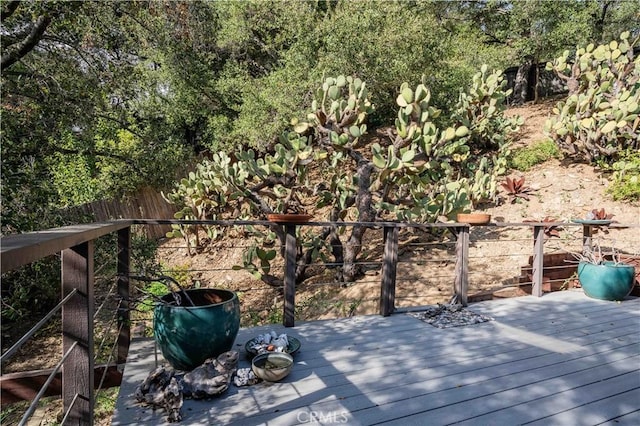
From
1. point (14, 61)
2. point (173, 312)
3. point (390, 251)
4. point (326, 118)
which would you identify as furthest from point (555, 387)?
point (14, 61)

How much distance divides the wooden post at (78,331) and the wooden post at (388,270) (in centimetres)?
245

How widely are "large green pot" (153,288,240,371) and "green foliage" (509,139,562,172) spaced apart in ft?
25.6

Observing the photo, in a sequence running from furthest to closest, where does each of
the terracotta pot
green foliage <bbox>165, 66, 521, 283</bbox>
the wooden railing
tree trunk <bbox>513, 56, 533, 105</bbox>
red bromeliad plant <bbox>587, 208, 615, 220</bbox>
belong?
tree trunk <bbox>513, 56, 533, 105</bbox>
red bromeliad plant <bbox>587, 208, 615, 220</bbox>
green foliage <bbox>165, 66, 521, 283</bbox>
the terracotta pot
the wooden railing

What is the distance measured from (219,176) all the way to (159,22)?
7.08 feet

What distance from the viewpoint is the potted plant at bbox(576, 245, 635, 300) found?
155 inches

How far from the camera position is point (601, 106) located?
6.62 metres

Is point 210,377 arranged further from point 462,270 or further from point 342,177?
point 342,177

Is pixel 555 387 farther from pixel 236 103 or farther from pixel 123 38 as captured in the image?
pixel 236 103

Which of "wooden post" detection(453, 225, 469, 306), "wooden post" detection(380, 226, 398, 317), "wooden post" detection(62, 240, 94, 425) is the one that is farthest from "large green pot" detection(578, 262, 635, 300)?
"wooden post" detection(62, 240, 94, 425)

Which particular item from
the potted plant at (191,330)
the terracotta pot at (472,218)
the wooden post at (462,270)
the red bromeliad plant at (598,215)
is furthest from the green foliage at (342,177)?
the potted plant at (191,330)

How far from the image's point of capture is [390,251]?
11.3ft

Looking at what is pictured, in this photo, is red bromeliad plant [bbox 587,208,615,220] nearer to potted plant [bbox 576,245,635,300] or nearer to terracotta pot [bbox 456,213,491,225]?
potted plant [bbox 576,245,635,300]

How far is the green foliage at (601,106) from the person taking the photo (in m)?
6.58

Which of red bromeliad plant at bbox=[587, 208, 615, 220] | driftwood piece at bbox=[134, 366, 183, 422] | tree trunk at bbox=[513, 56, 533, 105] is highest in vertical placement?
tree trunk at bbox=[513, 56, 533, 105]
